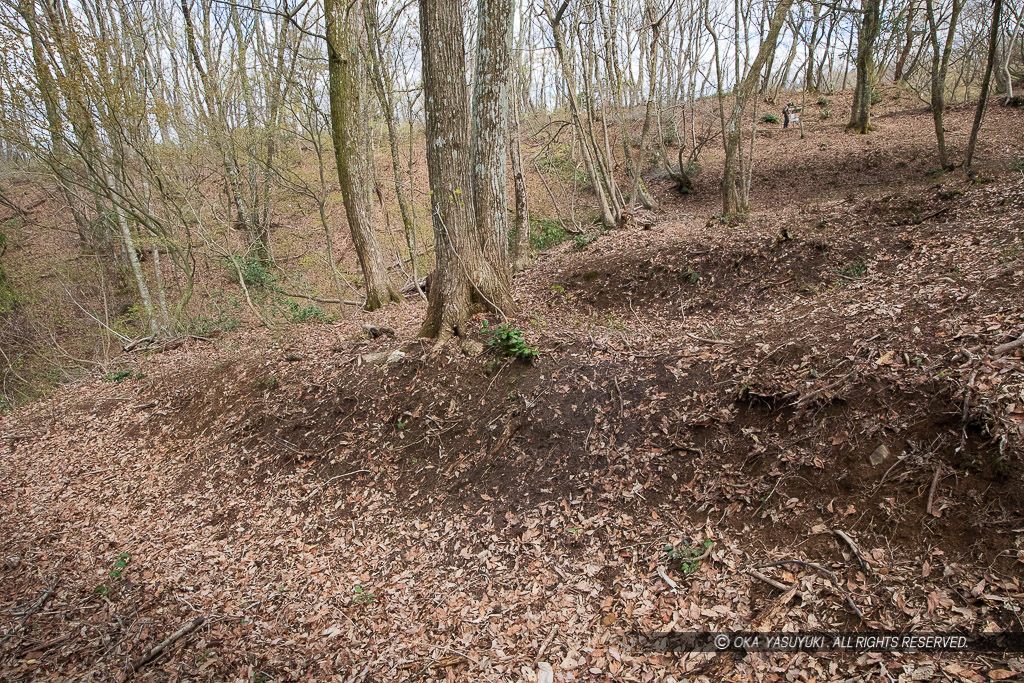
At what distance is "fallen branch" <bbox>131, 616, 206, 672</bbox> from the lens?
3229mm

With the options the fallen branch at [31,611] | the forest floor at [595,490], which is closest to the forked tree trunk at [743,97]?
the forest floor at [595,490]

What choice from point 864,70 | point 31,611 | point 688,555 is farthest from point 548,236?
point 864,70

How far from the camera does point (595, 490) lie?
3.91 m

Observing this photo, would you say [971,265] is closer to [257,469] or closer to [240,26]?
[257,469]

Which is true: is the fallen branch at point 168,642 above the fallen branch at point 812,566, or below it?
below

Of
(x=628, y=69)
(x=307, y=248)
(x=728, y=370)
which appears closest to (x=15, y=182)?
(x=307, y=248)

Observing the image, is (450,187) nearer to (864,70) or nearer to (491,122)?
(491,122)

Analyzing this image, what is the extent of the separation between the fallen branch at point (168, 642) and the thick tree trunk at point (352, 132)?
22.5 ft

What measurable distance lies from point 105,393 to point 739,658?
33.4 feet

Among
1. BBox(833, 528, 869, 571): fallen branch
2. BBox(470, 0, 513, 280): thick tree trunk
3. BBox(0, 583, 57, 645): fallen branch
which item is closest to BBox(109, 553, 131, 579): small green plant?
BBox(0, 583, 57, 645): fallen branch

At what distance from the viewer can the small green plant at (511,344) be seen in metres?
5.16

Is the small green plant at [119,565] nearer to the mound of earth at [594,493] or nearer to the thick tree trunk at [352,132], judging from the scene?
the mound of earth at [594,493]

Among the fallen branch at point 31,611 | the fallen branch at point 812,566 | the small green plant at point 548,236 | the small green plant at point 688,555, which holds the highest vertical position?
the small green plant at point 548,236

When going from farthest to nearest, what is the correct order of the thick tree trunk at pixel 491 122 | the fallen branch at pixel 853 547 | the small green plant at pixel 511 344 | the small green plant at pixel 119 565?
the thick tree trunk at pixel 491 122, the small green plant at pixel 511 344, the small green plant at pixel 119 565, the fallen branch at pixel 853 547
